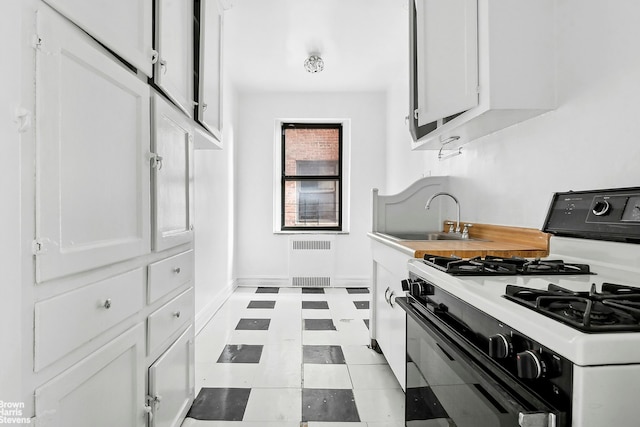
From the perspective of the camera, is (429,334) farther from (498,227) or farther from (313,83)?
(313,83)

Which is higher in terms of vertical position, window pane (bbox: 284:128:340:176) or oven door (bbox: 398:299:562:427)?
window pane (bbox: 284:128:340:176)

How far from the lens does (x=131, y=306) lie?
120 centimetres

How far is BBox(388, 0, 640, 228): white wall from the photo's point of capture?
4.00ft

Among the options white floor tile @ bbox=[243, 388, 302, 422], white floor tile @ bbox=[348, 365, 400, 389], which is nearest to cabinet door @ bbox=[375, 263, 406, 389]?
white floor tile @ bbox=[348, 365, 400, 389]

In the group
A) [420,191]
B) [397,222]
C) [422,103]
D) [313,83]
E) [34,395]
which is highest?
[313,83]

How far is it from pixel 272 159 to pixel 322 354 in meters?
2.94

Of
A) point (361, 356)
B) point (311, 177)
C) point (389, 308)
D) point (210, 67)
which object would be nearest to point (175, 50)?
point (210, 67)

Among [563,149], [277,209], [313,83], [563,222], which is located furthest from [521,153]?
[277,209]

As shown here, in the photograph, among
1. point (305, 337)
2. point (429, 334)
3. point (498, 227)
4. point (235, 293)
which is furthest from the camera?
point (235, 293)

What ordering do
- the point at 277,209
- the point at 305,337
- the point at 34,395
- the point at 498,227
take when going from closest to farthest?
1. the point at 34,395
2. the point at 498,227
3. the point at 305,337
4. the point at 277,209

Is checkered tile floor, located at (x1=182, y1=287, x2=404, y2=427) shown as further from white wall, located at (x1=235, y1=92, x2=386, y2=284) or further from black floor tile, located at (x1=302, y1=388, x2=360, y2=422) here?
white wall, located at (x1=235, y1=92, x2=386, y2=284)

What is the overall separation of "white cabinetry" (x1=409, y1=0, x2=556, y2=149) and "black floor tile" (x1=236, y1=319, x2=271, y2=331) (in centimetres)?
227

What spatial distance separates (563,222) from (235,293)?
12.4 feet

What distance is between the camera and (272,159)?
4.89 m
